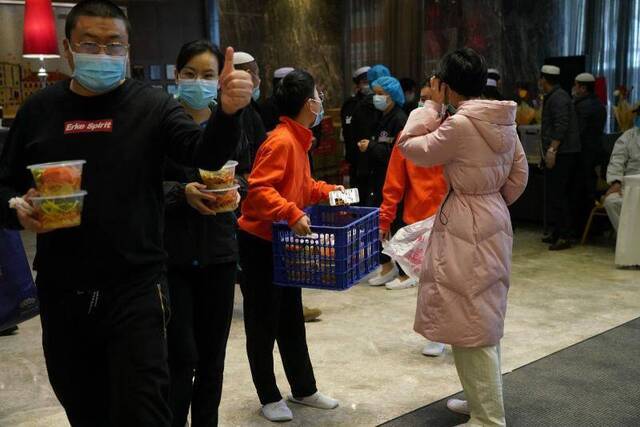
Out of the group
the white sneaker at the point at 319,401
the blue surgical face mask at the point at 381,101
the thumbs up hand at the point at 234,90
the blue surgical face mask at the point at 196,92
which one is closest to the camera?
the thumbs up hand at the point at 234,90

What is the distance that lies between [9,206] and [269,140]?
1.30 metres

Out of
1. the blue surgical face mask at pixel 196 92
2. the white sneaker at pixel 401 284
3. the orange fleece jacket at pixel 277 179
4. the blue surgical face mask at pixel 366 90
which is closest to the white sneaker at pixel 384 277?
the white sneaker at pixel 401 284

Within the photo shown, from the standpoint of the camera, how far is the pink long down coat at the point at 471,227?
116 inches

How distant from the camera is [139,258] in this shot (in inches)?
80.3

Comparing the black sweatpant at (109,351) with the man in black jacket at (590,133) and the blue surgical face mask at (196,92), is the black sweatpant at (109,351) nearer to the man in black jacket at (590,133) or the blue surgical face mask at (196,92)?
the blue surgical face mask at (196,92)

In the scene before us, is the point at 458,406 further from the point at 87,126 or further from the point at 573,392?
the point at 87,126

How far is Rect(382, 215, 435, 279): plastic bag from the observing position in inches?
143

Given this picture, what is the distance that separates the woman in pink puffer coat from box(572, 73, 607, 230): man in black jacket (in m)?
4.75

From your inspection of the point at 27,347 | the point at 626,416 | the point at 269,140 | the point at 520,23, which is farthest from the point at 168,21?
Answer: the point at 626,416

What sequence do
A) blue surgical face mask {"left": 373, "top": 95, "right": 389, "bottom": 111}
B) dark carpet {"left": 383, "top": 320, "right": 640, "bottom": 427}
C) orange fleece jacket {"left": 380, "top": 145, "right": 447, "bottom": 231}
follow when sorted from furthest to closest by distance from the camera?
blue surgical face mask {"left": 373, "top": 95, "right": 389, "bottom": 111} → orange fleece jacket {"left": 380, "top": 145, "right": 447, "bottom": 231} → dark carpet {"left": 383, "top": 320, "right": 640, "bottom": 427}

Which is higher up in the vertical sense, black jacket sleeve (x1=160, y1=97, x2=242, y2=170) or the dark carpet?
black jacket sleeve (x1=160, y1=97, x2=242, y2=170)

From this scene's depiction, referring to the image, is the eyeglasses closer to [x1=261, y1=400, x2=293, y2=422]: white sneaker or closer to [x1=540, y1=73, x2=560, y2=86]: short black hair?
[x1=261, y1=400, x2=293, y2=422]: white sneaker

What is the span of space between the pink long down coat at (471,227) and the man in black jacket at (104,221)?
1.26 metres

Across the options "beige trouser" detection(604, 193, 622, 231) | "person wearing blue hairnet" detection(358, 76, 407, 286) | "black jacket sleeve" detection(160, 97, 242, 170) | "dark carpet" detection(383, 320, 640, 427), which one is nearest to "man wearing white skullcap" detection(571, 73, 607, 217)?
"beige trouser" detection(604, 193, 622, 231)
